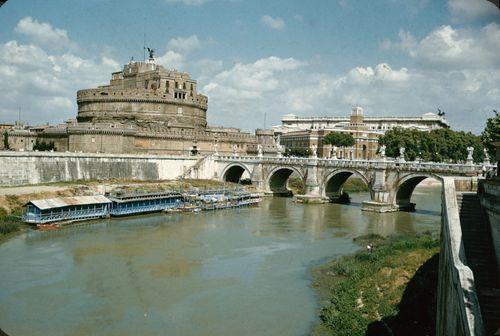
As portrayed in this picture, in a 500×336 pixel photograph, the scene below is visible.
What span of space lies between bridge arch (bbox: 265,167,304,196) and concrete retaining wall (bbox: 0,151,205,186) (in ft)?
23.2

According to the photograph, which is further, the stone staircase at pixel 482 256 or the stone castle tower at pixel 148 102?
the stone castle tower at pixel 148 102

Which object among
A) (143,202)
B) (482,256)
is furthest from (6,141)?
(482,256)

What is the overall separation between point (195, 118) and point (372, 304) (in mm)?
47168

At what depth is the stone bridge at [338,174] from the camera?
37400 mm

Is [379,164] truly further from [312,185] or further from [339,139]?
[339,139]

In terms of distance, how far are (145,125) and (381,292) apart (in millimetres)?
42283

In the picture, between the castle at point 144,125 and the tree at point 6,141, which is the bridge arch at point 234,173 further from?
the tree at point 6,141

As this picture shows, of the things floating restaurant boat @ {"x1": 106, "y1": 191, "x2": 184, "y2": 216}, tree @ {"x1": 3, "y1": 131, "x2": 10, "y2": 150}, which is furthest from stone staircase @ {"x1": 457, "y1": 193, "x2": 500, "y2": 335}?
tree @ {"x1": 3, "y1": 131, "x2": 10, "y2": 150}

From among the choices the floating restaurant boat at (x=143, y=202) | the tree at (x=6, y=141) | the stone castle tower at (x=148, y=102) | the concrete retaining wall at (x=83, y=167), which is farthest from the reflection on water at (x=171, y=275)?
the tree at (x=6, y=141)

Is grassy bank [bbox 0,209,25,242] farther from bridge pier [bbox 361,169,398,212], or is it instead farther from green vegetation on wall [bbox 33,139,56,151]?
green vegetation on wall [bbox 33,139,56,151]

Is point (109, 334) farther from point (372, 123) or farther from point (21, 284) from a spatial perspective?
point (372, 123)

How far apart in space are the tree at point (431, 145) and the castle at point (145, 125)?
15.1 m

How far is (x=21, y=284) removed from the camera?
1838 cm

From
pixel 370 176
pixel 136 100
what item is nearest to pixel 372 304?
pixel 370 176
